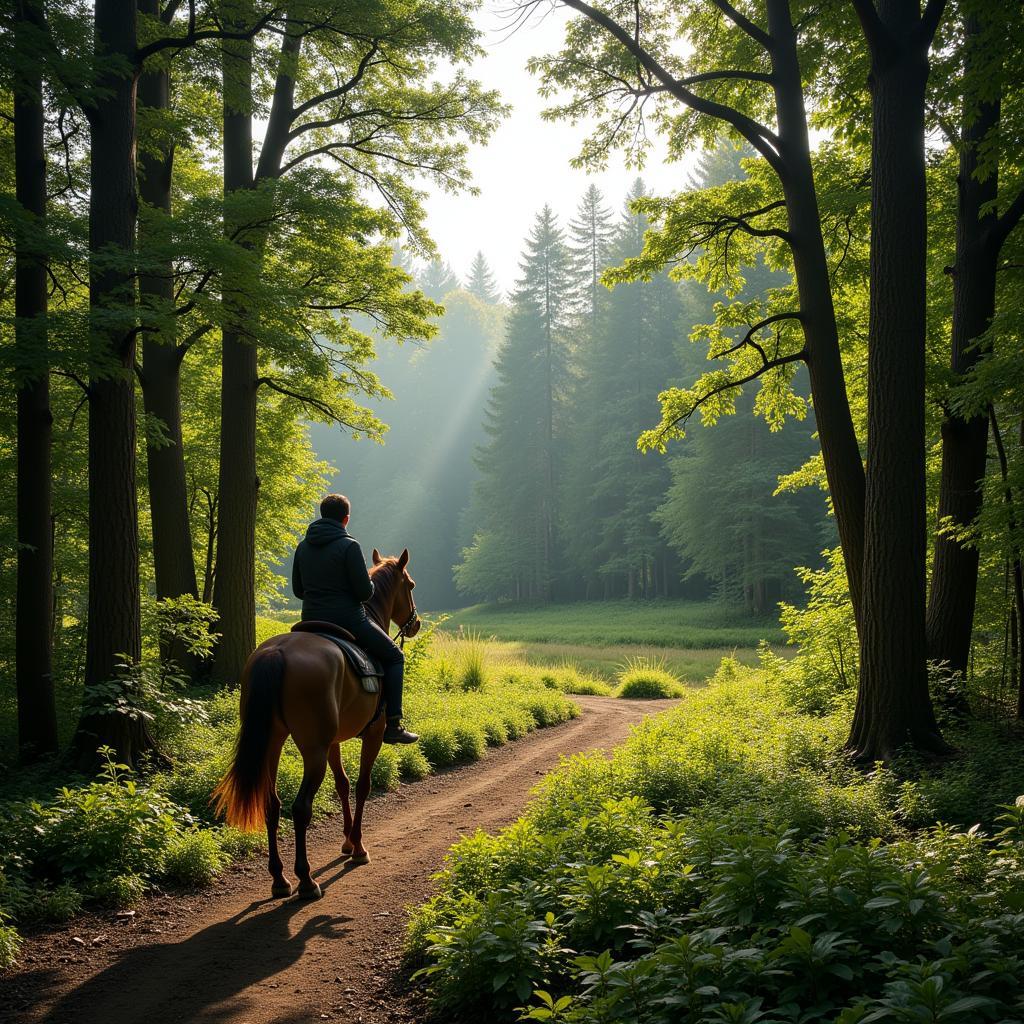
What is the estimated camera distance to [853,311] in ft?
40.3

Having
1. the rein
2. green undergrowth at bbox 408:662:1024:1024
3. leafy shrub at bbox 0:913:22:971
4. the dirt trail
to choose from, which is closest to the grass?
the rein

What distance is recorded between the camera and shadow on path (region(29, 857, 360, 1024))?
4.16 m

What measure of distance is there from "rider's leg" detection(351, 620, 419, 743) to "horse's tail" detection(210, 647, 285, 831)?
124 cm

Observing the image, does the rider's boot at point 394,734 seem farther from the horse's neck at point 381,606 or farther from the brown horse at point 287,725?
the horse's neck at point 381,606

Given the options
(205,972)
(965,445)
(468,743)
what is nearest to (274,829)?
(205,972)

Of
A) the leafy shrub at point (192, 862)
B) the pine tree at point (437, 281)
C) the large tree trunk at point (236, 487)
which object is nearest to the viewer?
the leafy shrub at point (192, 862)

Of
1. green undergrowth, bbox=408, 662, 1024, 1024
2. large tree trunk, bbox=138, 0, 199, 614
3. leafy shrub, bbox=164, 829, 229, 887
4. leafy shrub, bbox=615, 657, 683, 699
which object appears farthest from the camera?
leafy shrub, bbox=615, 657, 683, 699

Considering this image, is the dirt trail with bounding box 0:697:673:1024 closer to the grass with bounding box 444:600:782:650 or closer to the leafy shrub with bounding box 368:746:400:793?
the leafy shrub with bounding box 368:746:400:793

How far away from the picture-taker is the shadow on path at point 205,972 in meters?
4.16

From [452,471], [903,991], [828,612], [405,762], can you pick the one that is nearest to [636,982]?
[903,991]

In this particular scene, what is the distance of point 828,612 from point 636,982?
9.89 metres

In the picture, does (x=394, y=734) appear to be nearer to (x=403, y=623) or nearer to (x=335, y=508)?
(x=403, y=623)

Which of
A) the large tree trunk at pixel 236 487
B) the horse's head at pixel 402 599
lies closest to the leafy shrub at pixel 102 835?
the horse's head at pixel 402 599

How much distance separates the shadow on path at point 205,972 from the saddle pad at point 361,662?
178 cm
